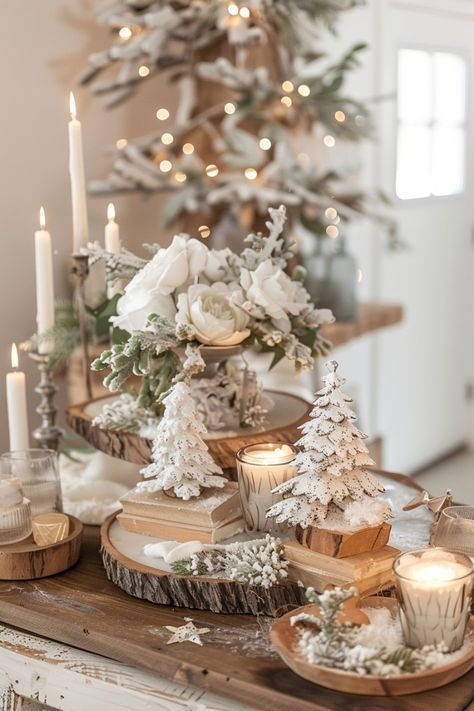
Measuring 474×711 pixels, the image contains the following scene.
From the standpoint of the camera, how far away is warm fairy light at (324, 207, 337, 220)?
8.36 ft

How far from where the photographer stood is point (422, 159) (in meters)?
3.87

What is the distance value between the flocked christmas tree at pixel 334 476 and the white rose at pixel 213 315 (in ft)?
0.63

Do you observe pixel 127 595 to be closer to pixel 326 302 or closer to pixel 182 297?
pixel 182 297

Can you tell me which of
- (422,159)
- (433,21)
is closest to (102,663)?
(422,159)

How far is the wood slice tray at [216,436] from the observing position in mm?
1289

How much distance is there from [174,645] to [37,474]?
36cm

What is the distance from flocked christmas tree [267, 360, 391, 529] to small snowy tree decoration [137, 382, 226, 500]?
150mm

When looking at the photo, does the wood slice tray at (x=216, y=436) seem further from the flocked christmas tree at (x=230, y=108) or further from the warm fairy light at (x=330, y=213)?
the warm fairy light at (x=330, y=213)

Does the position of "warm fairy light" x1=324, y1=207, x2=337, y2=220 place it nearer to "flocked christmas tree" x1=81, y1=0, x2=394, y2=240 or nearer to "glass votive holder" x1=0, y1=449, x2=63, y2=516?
"flocked christmas tree" x1=81, y1=0, x2=394, y2=240

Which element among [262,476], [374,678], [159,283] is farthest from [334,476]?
[159,283]

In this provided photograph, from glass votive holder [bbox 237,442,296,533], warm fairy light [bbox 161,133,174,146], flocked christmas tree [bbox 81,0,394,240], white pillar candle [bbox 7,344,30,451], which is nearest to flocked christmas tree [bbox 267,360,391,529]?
glass votive holder [bbox 237,442,296,533]

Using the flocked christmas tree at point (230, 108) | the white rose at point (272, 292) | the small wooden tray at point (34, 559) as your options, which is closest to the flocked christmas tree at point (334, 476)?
the white rose at point (272, 292)

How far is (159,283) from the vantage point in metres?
1.25

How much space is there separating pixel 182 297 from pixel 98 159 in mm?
1344
